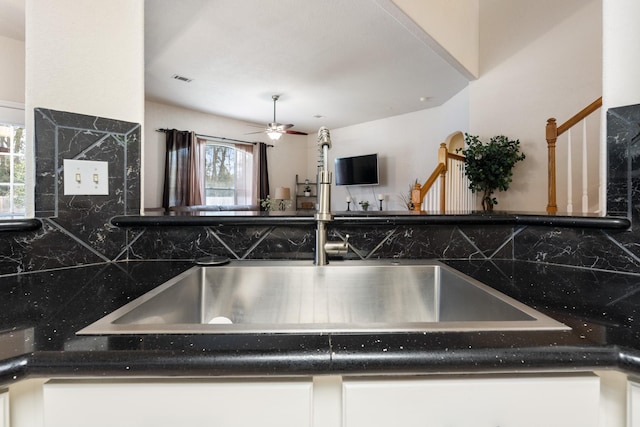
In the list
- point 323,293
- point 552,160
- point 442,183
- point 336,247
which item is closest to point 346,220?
point 336,247

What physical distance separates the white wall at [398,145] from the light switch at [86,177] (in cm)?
417

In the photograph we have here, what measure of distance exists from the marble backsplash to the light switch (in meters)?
0.02

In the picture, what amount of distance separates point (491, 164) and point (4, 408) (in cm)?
377

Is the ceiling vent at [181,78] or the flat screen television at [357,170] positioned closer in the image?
the ceiling vent at [181,78]

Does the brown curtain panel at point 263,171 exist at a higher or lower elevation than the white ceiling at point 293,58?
lower

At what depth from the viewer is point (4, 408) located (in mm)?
389

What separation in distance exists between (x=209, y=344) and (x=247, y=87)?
4.48 m

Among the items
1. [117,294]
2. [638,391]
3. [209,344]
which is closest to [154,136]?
[117,294]

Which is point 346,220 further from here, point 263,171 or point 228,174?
point 263,171

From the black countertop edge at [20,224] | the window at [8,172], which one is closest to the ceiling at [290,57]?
the window at [8,172]

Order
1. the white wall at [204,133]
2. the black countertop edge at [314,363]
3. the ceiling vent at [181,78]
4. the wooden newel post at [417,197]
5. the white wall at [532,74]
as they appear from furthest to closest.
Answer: the white wall at [204,133] → the ceiling vent at [181,78] → the wooden newel post at [417,197] → the white wall at [532,74] → the black countertop edge at [314,363]

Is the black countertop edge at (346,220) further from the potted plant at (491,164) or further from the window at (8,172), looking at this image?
the potted plant at (491,164)

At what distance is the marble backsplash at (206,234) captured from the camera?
81 cm

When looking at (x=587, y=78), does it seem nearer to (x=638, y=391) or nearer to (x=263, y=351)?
(x=638, y=391)
